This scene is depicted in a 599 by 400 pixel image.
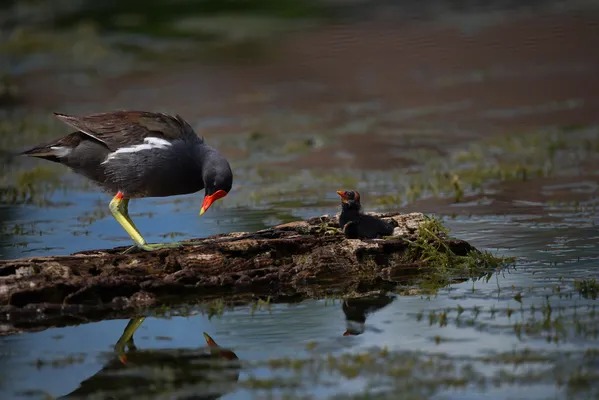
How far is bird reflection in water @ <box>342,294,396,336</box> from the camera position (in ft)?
24.1

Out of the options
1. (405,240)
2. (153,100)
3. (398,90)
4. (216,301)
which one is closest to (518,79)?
(398,90)

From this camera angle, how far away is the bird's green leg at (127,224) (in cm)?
871

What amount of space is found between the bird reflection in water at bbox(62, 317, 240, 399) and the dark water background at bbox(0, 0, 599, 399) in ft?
0.21

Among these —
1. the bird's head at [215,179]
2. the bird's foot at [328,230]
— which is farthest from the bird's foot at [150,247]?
the bird's foot at [328,230]

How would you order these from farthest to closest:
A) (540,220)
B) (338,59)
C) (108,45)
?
(108,45) → (338,59) → (540,220)

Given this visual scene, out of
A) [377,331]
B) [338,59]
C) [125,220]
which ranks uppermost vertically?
[338,59]

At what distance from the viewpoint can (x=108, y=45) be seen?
914 inches

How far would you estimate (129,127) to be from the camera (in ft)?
29.2

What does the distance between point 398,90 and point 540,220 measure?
29.0 feet

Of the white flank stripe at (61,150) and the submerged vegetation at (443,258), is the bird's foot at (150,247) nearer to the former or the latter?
the white flank stripe at (61,150)

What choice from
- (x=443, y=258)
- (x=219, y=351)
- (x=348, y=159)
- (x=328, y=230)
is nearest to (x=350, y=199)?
(x=328, y=230)

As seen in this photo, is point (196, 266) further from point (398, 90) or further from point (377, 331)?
point (398, 90)

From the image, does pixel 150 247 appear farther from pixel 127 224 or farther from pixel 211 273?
pixel 211 273

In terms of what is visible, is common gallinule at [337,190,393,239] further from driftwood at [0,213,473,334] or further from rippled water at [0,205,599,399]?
rippled water at [0,205,599,399]
